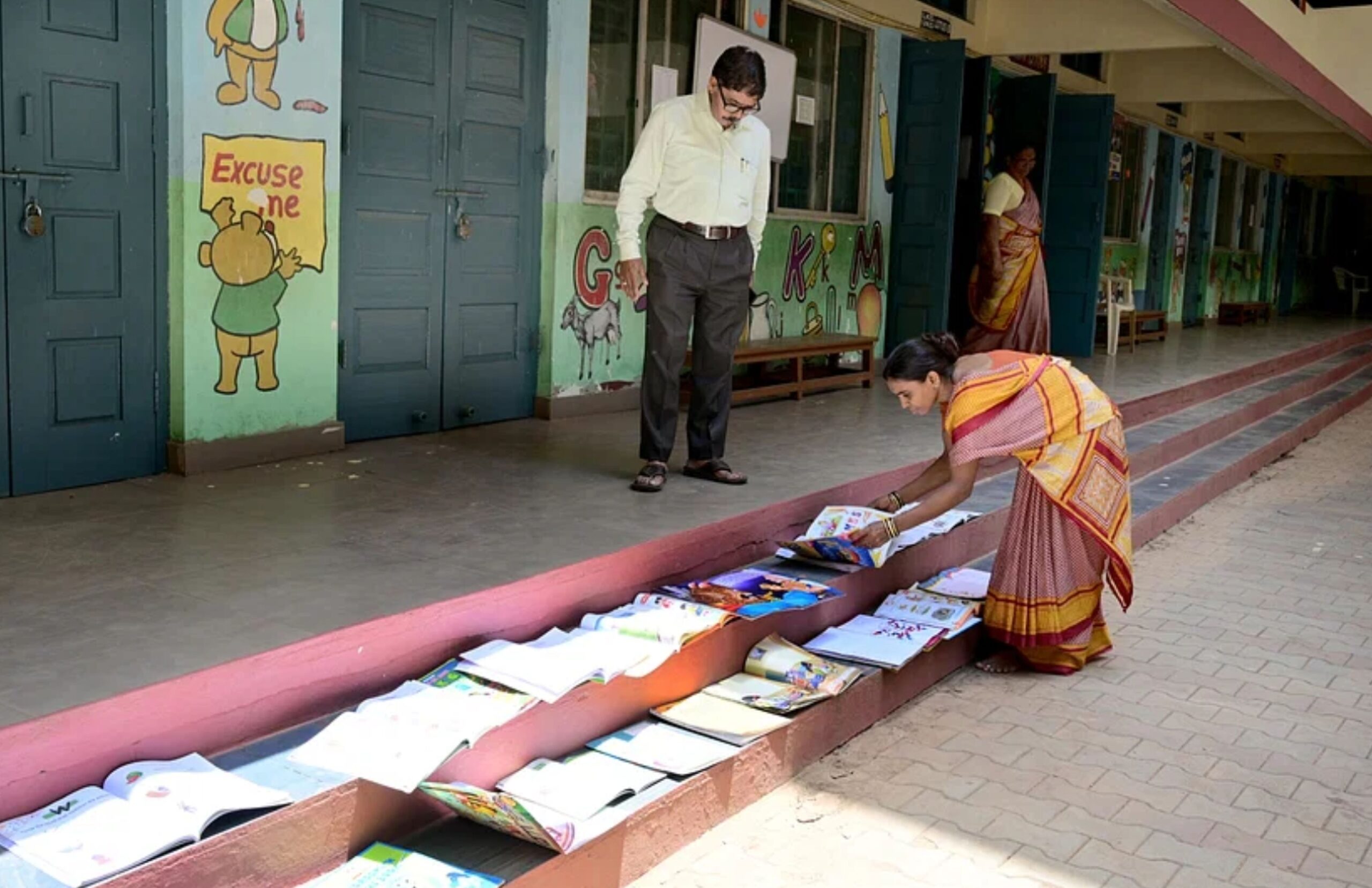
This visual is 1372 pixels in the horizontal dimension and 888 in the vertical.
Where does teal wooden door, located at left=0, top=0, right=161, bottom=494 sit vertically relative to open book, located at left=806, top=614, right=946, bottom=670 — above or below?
above

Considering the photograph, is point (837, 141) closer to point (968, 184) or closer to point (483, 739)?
point (968, 184)

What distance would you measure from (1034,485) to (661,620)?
4.48 feet

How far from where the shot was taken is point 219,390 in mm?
4523

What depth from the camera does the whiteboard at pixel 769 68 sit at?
22.2ft

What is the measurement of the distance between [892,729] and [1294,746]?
113cm

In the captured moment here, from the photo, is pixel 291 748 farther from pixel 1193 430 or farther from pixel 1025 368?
pixel 1193 430

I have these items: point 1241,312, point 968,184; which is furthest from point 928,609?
point 1241,312

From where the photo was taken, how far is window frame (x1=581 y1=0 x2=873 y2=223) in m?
6.41

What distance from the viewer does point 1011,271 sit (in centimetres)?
858

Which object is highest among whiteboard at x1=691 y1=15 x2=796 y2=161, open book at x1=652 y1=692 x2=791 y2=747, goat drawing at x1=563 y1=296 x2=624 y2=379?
whiteboard at x1=691 y1=15 x2=796 y2=161

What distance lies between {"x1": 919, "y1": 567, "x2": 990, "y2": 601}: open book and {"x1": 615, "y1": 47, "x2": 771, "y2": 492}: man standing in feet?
2.53

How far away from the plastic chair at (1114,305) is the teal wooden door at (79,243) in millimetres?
8550

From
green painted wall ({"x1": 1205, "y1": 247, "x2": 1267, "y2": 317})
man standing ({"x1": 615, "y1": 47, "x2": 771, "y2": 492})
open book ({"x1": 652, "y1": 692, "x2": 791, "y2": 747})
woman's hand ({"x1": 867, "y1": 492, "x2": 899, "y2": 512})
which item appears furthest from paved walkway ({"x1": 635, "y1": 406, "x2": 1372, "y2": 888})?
green painted wall ({"x1": 1205, "y1": 247, "x2": 1267, "y2": 317})

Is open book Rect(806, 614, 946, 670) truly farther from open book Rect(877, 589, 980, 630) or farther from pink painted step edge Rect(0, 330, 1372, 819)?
pink painted step edge Rect(0, 330, 1372, 819)
